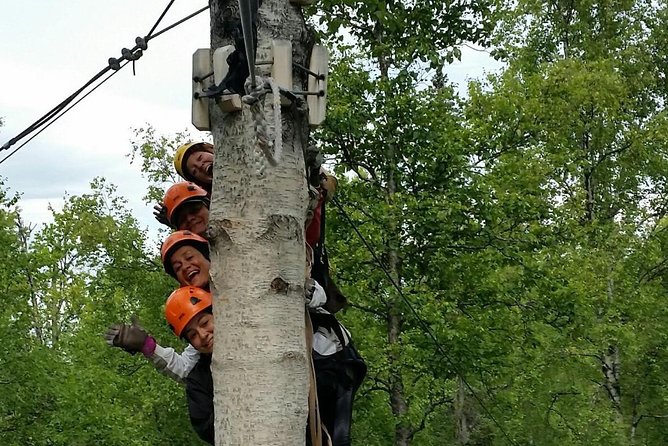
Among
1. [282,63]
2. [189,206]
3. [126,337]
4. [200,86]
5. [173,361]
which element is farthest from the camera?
[189,206]

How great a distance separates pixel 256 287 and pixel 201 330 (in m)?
1.10

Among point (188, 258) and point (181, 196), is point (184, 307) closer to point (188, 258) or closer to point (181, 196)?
point (188, 258)

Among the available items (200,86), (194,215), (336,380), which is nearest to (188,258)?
(194,215)

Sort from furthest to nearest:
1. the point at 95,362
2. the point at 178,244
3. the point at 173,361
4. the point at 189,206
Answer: the point at 95,362 < the point at 189,206 < the point at 178,244 < the point at 173,361

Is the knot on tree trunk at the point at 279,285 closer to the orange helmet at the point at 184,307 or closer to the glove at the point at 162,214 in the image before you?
the orange helmet at the point at 184,307

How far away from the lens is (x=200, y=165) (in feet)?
12.7

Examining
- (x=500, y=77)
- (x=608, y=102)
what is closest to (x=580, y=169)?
(x=608, y=102)

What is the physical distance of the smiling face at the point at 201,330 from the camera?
3.18 metres

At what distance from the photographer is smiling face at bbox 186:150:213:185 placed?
3.86m

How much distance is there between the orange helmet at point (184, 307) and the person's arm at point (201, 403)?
0.26m

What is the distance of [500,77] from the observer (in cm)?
1583

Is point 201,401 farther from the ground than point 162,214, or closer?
closer

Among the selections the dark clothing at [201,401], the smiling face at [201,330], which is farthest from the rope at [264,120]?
the dark clothing at [201,401]

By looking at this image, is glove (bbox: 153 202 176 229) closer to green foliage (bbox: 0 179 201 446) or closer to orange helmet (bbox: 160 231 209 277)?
orange helmet (bbox: 160 231 209 277)
